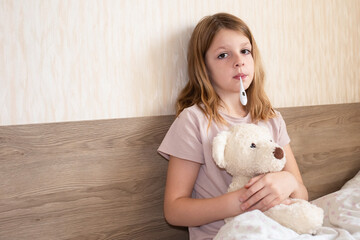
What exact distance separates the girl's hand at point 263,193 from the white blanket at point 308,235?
0.22 feet

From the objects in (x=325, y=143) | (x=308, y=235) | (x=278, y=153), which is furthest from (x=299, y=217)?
(x=325, y=143)

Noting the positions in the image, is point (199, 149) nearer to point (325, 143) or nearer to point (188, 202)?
point (188, 202)

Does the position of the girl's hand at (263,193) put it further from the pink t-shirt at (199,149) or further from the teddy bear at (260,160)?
the pink t-shirt at (199,149)

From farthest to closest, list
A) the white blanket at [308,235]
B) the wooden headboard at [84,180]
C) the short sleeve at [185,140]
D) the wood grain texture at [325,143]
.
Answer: the wood grain texture at [325,143]
the short sleeve at [185,140]
the wooden headboard at [84,180]
the white blanket at [308,235]

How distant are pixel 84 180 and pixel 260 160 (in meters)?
0.47

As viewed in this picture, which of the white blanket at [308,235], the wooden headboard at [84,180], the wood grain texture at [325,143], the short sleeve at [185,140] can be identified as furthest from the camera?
the wood grain texture at [325,143]

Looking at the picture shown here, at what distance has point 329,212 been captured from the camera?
109cm

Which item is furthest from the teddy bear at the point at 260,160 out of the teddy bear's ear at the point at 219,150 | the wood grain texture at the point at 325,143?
the wood grain texture at the point at 325,143

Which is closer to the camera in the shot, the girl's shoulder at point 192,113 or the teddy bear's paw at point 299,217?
the teddy bear's paw at point 299,217

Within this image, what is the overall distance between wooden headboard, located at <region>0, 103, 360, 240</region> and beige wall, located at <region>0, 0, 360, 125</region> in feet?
0.15

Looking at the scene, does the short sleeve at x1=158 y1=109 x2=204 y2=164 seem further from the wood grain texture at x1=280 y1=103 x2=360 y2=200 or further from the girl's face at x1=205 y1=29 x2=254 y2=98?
the wood grain texture at x1=280 y1=103 x2=360 y2=200

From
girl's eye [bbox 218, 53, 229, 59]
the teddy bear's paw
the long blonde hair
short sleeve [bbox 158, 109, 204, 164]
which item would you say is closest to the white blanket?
the teddy bear's paw

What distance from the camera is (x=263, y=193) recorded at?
853mm

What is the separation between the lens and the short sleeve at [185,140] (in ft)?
3.14
